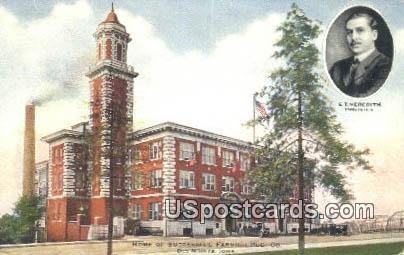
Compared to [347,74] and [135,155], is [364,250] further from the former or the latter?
[135,155]

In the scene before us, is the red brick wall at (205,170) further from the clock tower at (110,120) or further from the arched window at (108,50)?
the arched window at (108,50)

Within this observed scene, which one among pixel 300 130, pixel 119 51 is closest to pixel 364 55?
pixel 300 130

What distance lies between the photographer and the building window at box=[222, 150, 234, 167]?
7553 millimetres

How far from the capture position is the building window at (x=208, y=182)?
7349mm

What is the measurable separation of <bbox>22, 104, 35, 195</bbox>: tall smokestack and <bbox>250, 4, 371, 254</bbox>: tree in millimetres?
2338

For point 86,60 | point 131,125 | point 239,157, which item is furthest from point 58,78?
point 239,157

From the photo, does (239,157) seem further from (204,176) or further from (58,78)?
(58,78)

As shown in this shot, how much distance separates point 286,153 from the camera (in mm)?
7961

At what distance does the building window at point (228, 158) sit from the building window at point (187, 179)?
1.34 feet

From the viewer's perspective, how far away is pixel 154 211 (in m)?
6.96

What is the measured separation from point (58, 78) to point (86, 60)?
30 cm

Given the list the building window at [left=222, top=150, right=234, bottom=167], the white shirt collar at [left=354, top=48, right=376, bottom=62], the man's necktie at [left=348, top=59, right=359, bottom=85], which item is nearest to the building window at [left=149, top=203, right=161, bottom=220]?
the building window at [left=222, top=150, right=234, bottom=167]

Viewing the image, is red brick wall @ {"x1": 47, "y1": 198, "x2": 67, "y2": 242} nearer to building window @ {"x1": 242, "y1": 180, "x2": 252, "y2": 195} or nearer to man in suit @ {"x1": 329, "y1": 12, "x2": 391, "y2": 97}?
building window @ {"x1": 242, "y1": 180, "x2": 252, "y2": 195}

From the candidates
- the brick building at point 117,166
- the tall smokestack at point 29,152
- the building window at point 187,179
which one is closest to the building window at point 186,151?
the brick building at point 117,166
